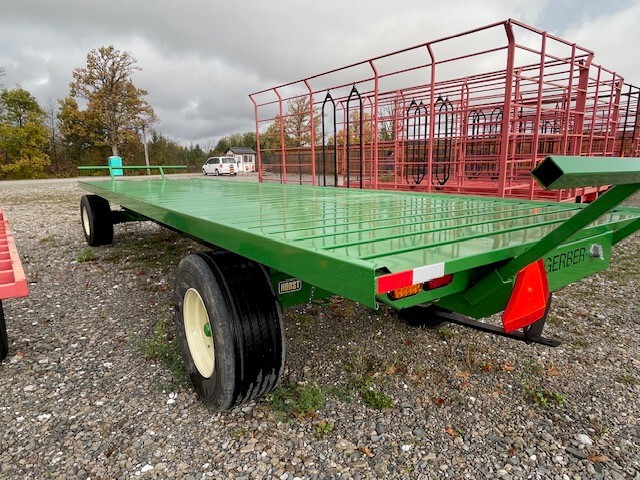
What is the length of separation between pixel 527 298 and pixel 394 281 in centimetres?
83

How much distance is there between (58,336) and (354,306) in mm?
2763

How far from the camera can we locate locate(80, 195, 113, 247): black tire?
22.5ft

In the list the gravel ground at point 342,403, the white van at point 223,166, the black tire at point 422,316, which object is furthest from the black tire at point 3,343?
the white van at point 223,166

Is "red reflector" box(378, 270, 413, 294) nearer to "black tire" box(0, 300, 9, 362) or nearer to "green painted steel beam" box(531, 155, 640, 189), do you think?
"green painted steel beam" box(531, 155, 640, 189)

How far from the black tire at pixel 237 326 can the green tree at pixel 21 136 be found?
1637 inches

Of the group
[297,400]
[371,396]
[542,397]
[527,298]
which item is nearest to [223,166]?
[297,400]

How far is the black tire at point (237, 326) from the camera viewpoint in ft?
7.71

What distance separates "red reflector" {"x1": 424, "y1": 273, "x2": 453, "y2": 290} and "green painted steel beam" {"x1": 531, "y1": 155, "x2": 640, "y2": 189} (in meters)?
0.70

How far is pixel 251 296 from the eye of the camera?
Result: 2.42 m

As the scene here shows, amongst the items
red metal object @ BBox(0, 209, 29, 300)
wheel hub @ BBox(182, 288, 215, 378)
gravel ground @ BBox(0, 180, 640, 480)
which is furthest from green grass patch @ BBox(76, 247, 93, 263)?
wheel hub @ BBox(182, 288, 215, 378)

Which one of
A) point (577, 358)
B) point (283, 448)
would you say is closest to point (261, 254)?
point (283, 448)

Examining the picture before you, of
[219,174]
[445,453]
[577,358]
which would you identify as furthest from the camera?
[219,174]

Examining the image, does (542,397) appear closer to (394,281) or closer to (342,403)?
(342,403)

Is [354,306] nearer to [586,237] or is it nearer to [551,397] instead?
Answer: [551,397]
